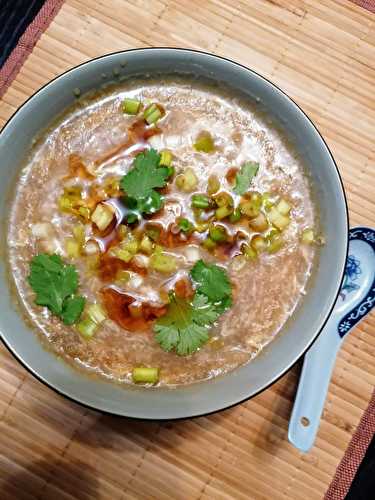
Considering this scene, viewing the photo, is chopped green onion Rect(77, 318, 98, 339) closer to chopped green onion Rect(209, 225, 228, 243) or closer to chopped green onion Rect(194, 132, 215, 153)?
chopped green onion Rect(209, 225, 228, 243)

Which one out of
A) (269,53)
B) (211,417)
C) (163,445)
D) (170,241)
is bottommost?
(163,445)

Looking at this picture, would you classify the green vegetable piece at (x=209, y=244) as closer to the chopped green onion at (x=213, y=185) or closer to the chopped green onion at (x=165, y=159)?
the chopped green onion at (x=213, y=185)

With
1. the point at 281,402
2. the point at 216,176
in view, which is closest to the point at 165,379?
the point at 281,402

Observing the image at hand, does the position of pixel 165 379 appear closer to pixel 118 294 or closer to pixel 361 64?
pixel 118 294

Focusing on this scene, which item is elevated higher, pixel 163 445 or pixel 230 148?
pixel 230 148

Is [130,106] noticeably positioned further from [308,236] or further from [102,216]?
[308,236]

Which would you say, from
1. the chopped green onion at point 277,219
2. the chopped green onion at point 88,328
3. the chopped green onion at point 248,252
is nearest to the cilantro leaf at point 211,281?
the chopped green onion at point 248,252
